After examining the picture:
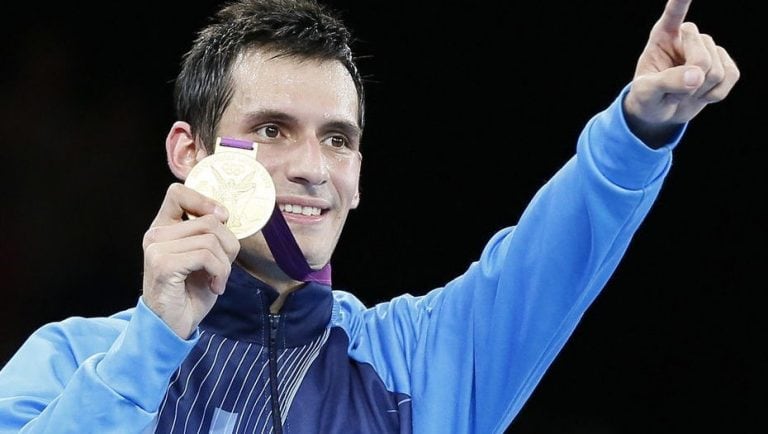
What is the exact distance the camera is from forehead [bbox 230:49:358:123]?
194cm

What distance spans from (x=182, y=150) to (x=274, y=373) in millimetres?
521

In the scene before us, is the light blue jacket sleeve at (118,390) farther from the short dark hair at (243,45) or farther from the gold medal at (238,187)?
the short dark hair at (243,45)

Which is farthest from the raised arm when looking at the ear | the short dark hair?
the ear

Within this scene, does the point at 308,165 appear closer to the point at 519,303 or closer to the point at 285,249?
the point at 285,249

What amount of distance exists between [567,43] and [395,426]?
3.02 metres

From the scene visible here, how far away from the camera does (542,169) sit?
463 centimetres

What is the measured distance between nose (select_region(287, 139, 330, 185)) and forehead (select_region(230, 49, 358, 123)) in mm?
72

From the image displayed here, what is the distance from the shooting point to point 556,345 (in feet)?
5.93

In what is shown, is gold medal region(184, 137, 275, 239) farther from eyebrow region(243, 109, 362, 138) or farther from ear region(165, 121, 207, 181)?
ear region(165, 121, 207, 181)

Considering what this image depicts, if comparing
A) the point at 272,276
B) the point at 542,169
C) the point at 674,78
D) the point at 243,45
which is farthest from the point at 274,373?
the point at 542,169

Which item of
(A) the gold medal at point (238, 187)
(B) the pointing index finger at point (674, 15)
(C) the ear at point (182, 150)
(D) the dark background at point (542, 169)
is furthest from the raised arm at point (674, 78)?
(D) the dark background at point (542, 169)

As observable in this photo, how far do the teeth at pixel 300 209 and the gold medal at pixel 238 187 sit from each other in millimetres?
219

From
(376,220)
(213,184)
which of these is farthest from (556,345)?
(376,220)

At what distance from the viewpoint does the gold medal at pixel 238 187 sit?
162 centimetres
